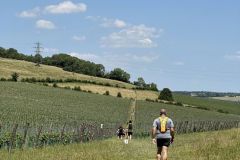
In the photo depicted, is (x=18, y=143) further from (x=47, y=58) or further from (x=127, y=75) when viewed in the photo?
(x=47, y=58)

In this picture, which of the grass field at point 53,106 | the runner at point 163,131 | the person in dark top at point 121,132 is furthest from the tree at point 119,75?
the runner at point 163,131

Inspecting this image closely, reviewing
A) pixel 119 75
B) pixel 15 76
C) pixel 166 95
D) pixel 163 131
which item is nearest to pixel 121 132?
pixel 163 131

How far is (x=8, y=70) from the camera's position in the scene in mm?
96250

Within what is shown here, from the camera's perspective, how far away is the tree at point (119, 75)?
144m

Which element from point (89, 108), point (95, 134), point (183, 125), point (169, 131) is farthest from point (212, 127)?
point (169, 131)

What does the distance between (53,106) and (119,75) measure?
274 ft

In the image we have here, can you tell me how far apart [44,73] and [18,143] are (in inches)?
3046

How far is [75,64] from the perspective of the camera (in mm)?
157125

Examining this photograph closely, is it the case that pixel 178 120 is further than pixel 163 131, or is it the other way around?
pixel 178 120

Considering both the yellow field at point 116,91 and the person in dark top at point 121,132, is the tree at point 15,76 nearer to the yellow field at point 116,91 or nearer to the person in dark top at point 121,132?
the yellow field at point 116,91

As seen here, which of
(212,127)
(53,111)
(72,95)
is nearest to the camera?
(53,111)

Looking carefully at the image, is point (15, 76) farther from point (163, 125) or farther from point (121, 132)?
point (163, 125)

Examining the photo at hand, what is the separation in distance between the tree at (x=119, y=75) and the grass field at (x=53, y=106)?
58.8 meters

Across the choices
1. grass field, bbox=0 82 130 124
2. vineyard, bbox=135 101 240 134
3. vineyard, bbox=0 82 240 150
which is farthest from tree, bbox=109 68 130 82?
grass field, bbox=0 82 130 124
